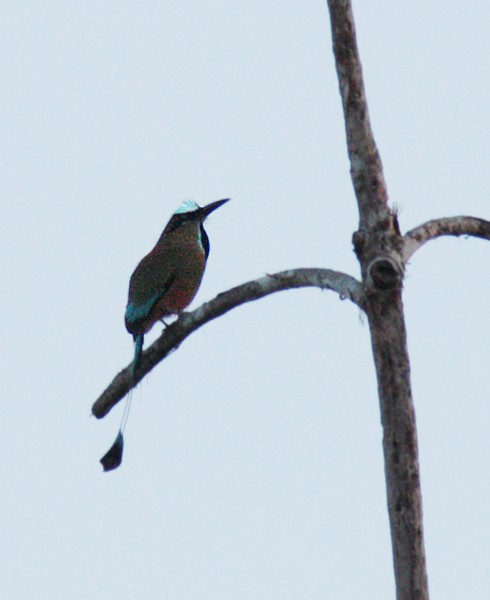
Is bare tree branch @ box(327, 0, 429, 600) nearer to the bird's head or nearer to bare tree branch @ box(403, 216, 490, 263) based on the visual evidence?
bare tree branch @ box(403, 216, 490, 263)

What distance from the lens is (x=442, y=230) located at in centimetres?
Answer: 396

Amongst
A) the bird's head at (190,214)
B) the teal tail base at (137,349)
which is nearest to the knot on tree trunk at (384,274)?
the teal tail base at (137,349)

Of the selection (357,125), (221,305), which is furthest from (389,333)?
(221,305)

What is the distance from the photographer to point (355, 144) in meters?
3.83

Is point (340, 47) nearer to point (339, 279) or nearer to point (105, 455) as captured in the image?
point (339, 279)

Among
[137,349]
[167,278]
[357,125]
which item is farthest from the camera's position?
[167,278]

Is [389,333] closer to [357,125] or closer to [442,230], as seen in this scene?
[442,230]

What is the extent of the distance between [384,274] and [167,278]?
333 cm

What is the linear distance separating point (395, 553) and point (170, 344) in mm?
1419

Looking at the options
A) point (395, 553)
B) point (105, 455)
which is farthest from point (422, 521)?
point (105, 455)

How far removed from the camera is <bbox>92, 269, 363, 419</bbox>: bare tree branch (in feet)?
12.3

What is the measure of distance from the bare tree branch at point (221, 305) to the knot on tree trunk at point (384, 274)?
0.23ft

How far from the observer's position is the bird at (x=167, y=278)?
657cm

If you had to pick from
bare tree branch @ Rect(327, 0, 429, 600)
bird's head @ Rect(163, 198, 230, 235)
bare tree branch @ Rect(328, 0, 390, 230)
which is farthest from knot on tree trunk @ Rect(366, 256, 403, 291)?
bird's head @ Rect(163, 198, 230, 235)
